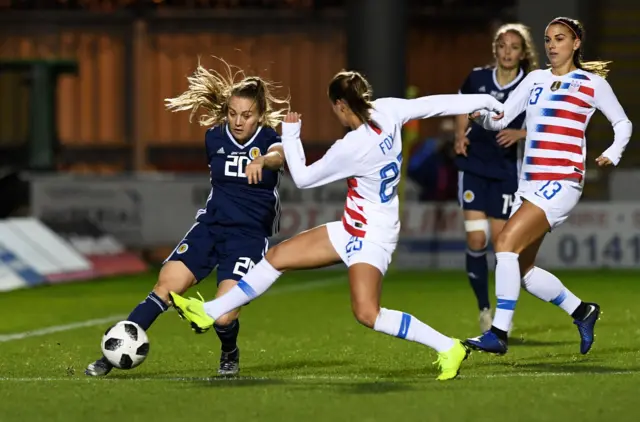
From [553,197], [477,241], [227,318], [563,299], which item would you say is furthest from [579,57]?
[227,318]

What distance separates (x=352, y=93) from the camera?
322 inches

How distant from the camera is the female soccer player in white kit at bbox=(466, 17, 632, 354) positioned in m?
9.17

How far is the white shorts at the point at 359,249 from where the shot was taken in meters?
8.22

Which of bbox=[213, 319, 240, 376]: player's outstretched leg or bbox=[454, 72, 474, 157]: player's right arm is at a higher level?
bbox=[454, 72, 474, 157]: player's right arm

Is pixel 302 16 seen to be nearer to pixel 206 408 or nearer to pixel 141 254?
pixel 141 254

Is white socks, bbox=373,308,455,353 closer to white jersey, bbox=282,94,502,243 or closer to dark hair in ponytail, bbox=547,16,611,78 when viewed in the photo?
white jersey, bbox=282,94,502,243

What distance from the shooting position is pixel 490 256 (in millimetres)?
18547

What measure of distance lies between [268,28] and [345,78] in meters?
24.2

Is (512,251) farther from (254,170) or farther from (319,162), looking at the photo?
(254,170)

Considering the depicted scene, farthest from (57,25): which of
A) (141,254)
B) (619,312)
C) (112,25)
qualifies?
(619,312)

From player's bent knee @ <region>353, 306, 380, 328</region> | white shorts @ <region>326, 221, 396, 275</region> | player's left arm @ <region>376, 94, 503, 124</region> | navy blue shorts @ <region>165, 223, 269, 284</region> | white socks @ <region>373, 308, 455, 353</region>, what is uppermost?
player's left arm @ <region>376, 94, 503, 124</region>

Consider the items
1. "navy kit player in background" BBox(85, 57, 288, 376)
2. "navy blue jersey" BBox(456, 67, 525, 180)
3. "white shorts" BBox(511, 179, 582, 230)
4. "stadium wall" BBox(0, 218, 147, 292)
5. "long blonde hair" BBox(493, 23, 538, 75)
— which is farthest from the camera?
"stadium wall" BBox(0, 218, 147, 292)

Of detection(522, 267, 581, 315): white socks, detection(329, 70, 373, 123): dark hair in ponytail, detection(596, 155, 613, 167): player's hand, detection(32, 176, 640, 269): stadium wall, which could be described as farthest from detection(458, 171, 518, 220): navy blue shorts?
detection(32, 176, 640, 269): stadium wall

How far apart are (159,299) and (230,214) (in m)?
0.61
